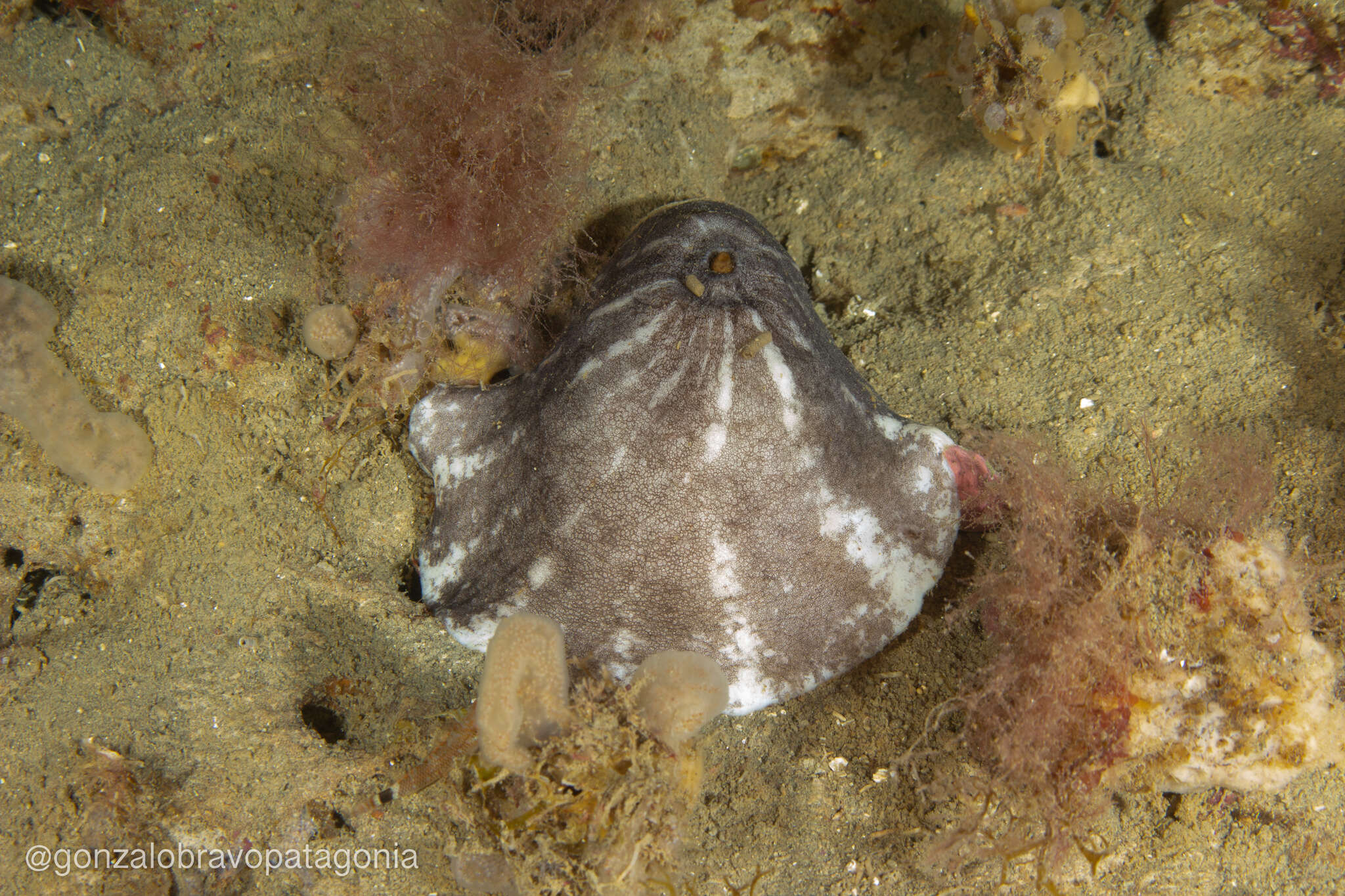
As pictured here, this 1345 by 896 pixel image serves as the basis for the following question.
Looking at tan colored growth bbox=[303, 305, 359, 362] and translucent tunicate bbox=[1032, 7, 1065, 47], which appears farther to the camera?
translucent tunicate bbox=[1032, 7, 1065, 47]

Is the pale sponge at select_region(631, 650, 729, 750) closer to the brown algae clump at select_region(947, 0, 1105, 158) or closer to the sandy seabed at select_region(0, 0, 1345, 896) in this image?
the sandy seabed at select_region(0, 0, 1345, 896)

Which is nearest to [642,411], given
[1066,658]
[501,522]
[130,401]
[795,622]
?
[501,522]

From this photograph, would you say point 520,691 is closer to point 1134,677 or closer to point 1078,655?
point 1078,655

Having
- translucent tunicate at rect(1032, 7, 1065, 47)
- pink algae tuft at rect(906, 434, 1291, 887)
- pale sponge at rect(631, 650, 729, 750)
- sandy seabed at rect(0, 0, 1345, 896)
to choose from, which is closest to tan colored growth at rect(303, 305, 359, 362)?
sandy seabed at rect(0, 0, 1345, 896)

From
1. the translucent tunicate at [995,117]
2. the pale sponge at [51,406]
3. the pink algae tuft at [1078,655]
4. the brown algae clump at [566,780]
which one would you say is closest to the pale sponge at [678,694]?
the brown algae clump at [566,780]

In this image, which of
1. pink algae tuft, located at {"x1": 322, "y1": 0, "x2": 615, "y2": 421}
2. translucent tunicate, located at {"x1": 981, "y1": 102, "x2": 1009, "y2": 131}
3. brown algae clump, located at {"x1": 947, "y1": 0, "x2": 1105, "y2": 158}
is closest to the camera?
pink algae tuft, located at {"x1": 322, "y1": 0, "x2": 615, "y2": 421}

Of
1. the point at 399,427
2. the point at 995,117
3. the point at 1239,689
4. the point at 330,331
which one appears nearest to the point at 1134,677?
the point at 1239,689

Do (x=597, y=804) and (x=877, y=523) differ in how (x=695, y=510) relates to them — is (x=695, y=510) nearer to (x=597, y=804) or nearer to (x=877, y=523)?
(x=877, y=523)
